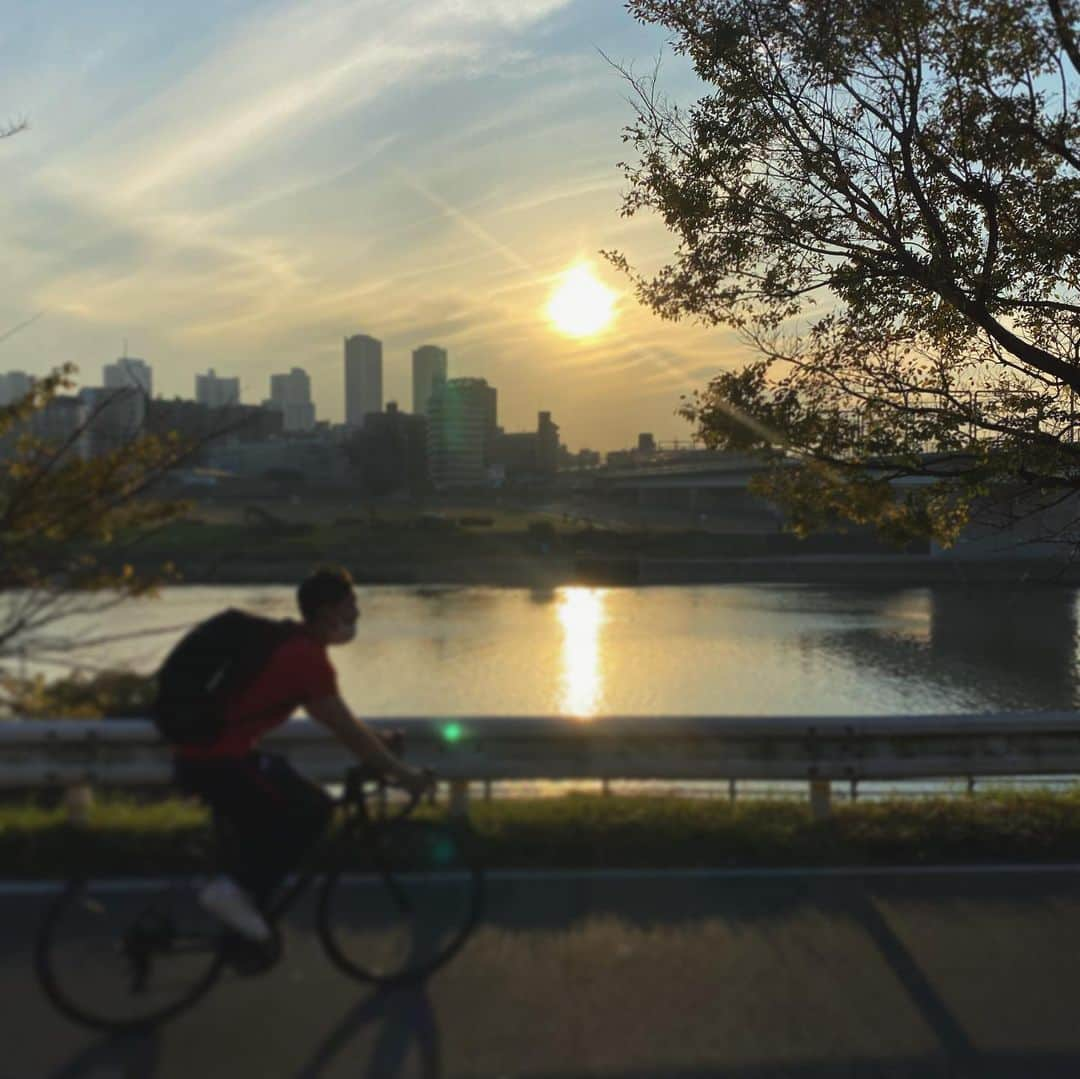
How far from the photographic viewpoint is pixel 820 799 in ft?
20.5

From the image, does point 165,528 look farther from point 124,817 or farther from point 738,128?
point 738,128

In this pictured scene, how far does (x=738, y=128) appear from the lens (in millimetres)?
8070

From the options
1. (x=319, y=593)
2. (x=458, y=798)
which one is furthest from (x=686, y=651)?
(x=319, y=593)

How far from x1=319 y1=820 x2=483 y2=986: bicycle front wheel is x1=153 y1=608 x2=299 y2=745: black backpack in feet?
3.02

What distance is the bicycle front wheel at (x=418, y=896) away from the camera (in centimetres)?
438

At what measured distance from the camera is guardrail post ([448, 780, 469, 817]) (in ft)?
19.5

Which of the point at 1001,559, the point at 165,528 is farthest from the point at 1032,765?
A: the point at 1001,559

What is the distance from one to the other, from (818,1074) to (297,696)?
219 cm

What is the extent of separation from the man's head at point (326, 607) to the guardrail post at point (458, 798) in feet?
6.83

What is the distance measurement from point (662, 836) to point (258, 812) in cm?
268

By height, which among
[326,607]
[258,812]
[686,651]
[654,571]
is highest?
[326,607]

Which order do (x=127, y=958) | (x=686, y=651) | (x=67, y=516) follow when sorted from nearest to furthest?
(x=127, y=958) < (x=67, y=516) < (x=686, y=651)

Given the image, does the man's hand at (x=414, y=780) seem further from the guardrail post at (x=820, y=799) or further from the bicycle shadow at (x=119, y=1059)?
the guardrail post at (x=820, y=799)

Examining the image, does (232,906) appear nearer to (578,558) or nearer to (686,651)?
(686,651)
